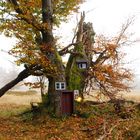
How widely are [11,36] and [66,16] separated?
218 inches

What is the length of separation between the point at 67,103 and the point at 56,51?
3704 mm

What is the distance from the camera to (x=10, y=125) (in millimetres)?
21016

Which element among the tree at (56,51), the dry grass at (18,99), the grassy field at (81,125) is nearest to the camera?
the grassy field at (81,125)

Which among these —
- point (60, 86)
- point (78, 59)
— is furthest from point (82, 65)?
point (60, 86)

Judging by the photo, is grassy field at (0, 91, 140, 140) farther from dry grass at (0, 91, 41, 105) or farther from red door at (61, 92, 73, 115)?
dry grass at (0, 91, 41, 105)

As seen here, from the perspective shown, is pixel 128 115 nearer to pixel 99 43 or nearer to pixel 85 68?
pixel 85 68

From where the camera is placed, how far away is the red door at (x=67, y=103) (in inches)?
891

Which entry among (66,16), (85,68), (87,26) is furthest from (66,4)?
(85,68)

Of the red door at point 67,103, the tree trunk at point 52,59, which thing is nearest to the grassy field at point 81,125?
the red door at point 67,103

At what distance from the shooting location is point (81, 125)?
1997 centimetres

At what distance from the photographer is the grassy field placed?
56.9 feet

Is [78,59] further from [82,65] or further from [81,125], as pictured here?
[81,125]

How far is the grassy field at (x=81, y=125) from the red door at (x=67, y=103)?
0.55 meters

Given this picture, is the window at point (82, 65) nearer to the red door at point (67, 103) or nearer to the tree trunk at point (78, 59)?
the tree trunk at point (78, 59)
